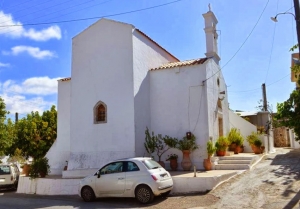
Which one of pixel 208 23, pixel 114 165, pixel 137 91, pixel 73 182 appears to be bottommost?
pixel 73 182

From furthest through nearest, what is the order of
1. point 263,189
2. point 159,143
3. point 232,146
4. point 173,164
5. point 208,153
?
point 232,146 < point 159,143 < point 173,164 < point 208,153 < point 263,189

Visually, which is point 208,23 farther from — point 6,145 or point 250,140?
point 6,145

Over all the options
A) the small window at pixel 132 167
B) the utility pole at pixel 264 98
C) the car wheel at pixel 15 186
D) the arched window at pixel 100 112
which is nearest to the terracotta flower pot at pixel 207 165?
the small window at pixel 132 167

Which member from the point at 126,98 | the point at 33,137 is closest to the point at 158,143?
the point at 126,98

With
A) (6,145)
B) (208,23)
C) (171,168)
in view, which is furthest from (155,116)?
(6,145)

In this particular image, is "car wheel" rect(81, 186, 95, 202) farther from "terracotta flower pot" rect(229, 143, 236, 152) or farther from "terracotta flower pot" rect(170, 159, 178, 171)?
"terracotta flower pot" rect(229, 143, 236, 152)

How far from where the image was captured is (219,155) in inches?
593

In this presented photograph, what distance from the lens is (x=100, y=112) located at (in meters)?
15.3

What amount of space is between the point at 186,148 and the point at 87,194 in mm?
5290

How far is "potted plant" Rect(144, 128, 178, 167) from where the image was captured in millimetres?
14312

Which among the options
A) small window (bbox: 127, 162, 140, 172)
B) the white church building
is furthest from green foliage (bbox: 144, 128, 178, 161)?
small window (bbox: 127, 162, 140, 172)

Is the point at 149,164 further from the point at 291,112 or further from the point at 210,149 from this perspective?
the point at 291,112

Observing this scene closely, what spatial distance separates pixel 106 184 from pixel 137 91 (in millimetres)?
5438

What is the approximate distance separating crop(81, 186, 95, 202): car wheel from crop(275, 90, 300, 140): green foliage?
6991mm
